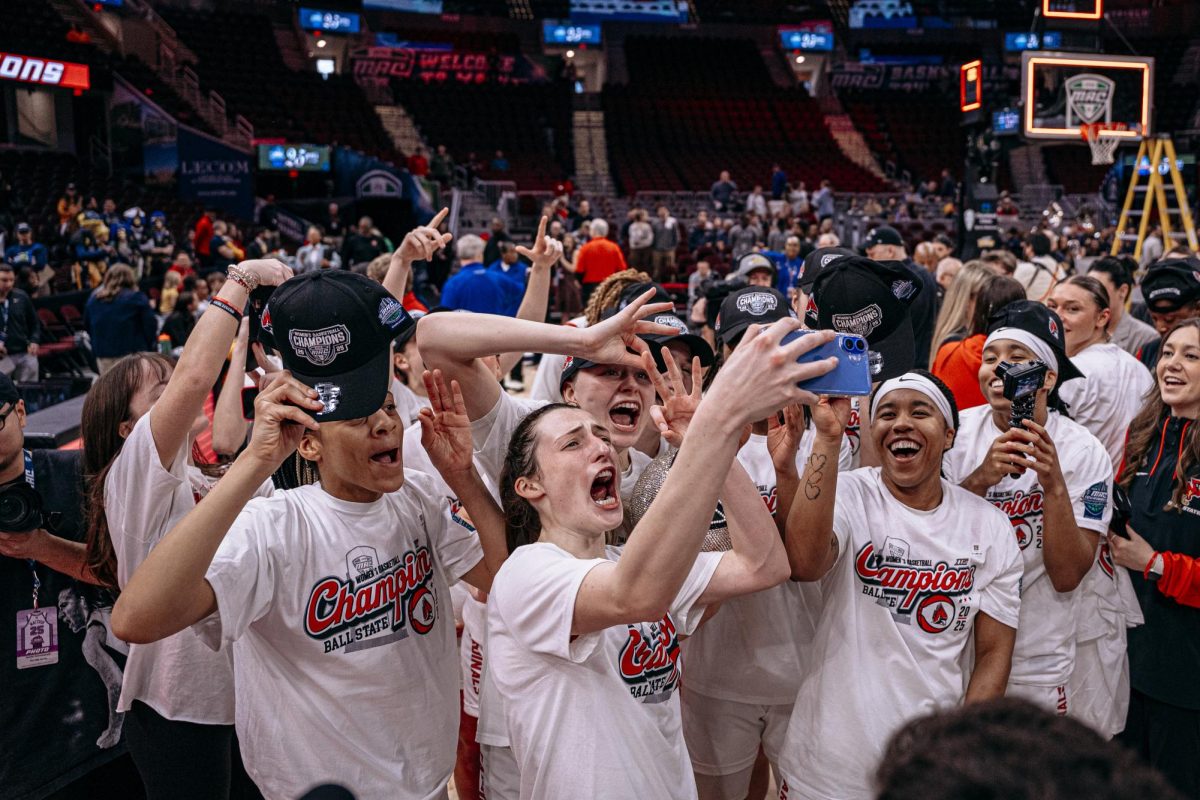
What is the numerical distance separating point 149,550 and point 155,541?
23 mm

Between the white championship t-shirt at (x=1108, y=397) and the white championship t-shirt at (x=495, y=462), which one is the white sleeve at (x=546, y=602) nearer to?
the white championship t-shirt at (x=495, y=462)

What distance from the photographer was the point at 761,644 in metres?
2.74

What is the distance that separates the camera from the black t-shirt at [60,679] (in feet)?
8.12

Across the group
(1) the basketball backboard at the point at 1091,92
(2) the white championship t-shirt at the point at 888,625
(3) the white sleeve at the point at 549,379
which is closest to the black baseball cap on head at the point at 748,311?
(3) the white sleeve at the point at 549,379

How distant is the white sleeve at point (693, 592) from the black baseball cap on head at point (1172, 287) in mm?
2879

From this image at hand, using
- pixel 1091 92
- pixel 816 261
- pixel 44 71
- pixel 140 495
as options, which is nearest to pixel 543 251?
pixel 816 261

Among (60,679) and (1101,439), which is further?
(1101,439)

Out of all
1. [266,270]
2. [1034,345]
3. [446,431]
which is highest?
[266,270]

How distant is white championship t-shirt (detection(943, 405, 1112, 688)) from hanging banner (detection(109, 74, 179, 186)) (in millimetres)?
19835

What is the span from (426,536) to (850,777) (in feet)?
3.65

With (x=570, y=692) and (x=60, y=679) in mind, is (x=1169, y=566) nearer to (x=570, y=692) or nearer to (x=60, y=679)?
(x=570, y=692)

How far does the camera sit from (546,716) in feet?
6.22

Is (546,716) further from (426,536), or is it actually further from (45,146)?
(45,146)

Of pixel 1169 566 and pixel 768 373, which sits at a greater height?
pixel 768 373
